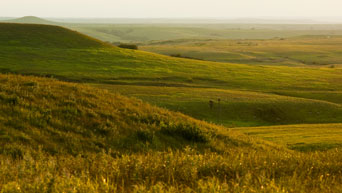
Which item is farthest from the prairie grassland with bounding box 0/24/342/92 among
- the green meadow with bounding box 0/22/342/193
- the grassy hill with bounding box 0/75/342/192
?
the grassy hill with bounding box 0/75/342/192

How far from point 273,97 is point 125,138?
4225 centimetres

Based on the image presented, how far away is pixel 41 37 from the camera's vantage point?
8500 centimetres

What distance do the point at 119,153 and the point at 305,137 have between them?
1788 centimetres

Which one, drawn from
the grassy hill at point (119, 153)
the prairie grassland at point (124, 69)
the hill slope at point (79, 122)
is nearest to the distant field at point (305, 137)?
the grassy hill at point (119, 153)

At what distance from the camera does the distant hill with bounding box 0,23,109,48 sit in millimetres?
80931

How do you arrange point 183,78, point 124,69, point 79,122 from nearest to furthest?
point 79,122, point 183,78, point 124,69

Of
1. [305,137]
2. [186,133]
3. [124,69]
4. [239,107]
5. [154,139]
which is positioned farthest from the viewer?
[124,69]

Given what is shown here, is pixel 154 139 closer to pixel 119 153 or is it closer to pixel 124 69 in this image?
pixel 119 153

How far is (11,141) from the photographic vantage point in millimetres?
13078

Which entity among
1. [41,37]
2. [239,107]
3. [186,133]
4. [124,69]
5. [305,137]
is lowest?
[239,107]

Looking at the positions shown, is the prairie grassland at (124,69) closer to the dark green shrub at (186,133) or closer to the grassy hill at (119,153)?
the grassy hill at (119,153)

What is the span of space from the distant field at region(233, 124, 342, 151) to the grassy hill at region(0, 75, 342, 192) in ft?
18.1

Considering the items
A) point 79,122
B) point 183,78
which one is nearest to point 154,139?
point 79,122

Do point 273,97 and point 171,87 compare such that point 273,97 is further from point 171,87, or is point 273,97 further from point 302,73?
point 302,73
